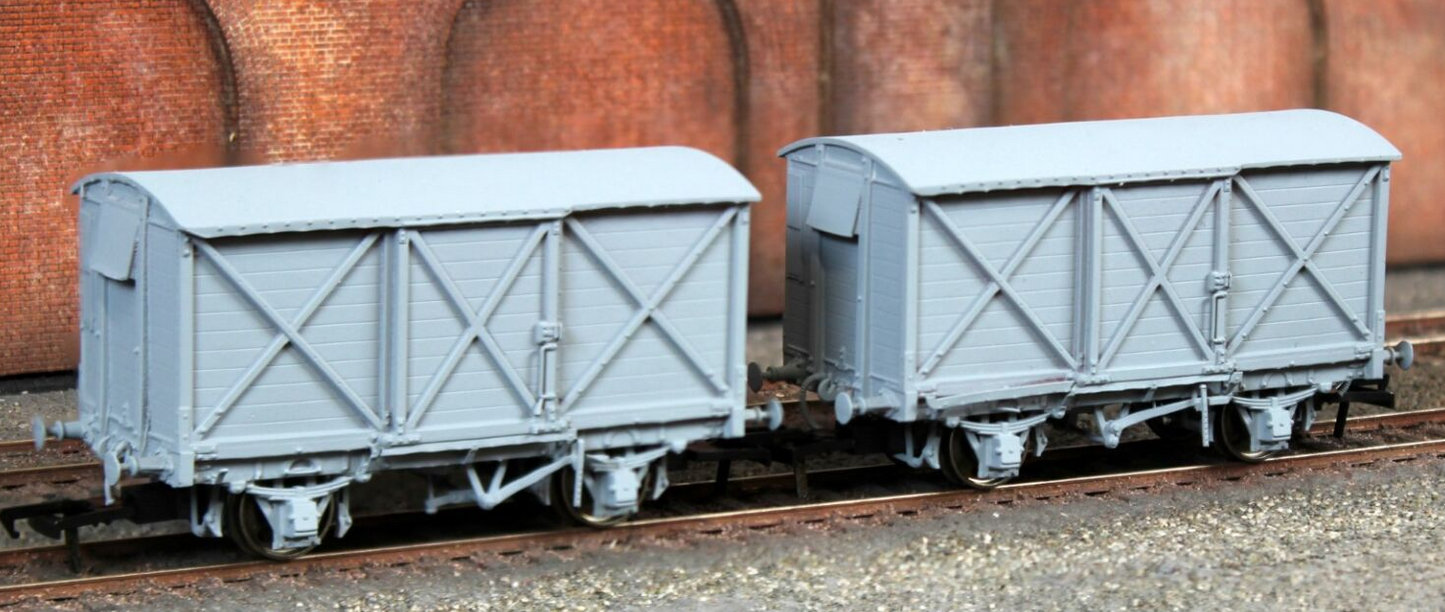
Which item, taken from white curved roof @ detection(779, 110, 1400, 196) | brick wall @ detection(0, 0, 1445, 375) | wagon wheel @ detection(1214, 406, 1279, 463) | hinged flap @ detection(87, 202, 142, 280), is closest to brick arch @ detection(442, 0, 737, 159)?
brick wall @ detection(0, 0, 1445, 375)

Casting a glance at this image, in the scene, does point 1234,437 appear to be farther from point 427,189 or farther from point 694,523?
point 427,189

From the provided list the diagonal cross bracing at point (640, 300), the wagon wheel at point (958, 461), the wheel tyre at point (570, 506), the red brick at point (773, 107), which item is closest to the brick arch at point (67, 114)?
the red brick at point (773, 107)

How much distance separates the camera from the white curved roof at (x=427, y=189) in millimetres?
14445

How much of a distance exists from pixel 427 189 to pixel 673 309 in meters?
2.14

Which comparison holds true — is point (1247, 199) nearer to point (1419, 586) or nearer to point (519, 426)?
point (1419, 586)

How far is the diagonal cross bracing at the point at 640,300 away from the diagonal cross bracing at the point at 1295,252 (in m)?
4.79

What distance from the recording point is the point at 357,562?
1541cm

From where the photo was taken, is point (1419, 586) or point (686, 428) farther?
point (686, 428)

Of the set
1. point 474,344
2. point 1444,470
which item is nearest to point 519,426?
point 474,344

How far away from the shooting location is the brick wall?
22312 millimetres

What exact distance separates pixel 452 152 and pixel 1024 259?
9707mm

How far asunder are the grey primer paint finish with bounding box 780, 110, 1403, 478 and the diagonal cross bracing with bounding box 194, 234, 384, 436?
4299 millimetres

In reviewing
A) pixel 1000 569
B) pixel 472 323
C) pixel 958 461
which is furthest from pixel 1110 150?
pixel 472 323

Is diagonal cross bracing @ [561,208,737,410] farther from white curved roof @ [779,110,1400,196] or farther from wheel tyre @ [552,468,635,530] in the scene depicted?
white curved roof @ [779,110,1400,196]
